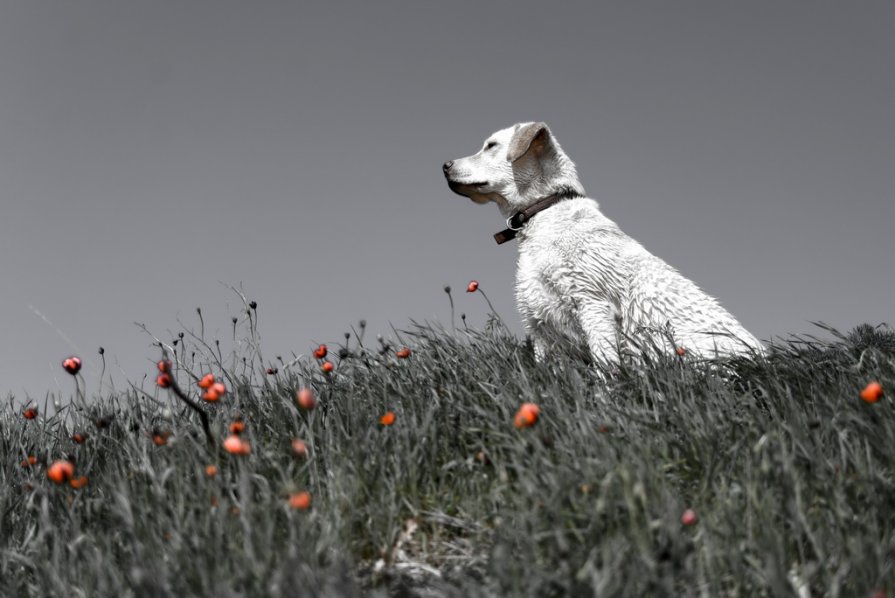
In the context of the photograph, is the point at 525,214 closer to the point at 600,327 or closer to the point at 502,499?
the point at 600,327

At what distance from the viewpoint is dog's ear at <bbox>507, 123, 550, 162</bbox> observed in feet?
20.3

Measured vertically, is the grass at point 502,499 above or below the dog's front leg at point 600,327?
below

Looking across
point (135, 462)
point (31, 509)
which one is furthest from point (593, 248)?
point (31, 509)

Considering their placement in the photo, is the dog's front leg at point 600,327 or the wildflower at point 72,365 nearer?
the wildflower at point 72,365

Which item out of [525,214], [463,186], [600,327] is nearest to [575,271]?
[600,327]

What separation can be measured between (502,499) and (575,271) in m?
2.76

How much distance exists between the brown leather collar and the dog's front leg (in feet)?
3.07

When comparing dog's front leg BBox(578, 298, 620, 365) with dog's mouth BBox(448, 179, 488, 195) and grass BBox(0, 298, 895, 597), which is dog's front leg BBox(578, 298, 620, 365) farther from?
dog's mouth BBox(448, 179, 488, 195)

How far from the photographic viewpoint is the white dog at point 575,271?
5680 millimetres

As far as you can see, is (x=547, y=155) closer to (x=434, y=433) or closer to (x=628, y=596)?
(x=434, y=433)

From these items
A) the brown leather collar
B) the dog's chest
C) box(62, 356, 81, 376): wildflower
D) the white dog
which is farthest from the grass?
the brown leather collar

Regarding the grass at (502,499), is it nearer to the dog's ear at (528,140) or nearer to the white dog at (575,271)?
the white dog at (575,271)

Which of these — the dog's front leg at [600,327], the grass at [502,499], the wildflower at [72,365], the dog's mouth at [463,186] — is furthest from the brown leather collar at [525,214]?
→ the wildflower at [72,365]

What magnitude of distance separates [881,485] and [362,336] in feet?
11.0
